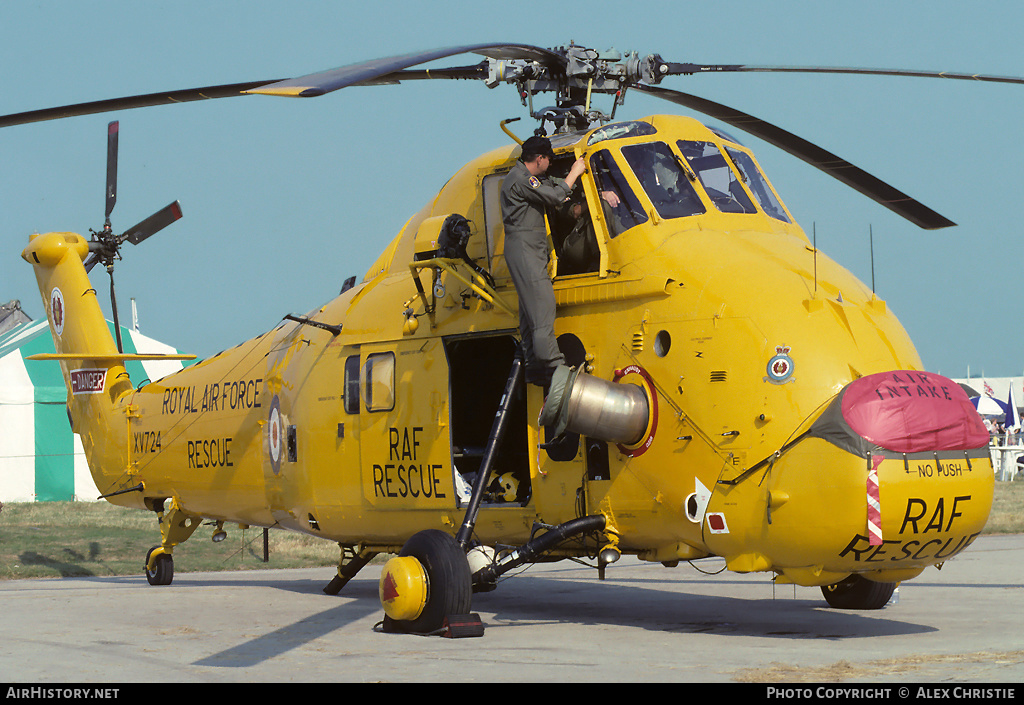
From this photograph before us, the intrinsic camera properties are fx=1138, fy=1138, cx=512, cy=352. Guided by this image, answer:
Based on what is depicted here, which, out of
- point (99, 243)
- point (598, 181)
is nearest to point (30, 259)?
point (99, 243)

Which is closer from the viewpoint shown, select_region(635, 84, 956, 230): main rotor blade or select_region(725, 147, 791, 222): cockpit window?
select_region(725, 147, 791, 222): cockpit window

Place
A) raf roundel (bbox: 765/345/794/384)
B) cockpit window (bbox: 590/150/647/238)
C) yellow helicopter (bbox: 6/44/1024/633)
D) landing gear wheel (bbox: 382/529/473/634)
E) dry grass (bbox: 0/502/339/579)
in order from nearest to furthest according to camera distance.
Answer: yellow helicopter (bbox: 6/44/1024/633)
raf roundel (bbox: 765/345/794/384)
landing gear wheel (bbox: 382/529/473/634)
cockpit window (bbox: 590/150/647/238)
dry grass (bbox: 0/502/339/579)

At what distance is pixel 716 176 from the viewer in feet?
32.5

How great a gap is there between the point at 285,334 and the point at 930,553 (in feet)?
25.3

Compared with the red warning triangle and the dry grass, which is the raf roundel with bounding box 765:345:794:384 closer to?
the red warning triangle

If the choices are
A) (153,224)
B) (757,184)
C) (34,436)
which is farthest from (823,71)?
(34,436)

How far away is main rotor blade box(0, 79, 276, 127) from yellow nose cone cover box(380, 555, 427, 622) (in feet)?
14.5

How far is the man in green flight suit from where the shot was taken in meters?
9.20

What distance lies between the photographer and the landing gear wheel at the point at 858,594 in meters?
10.8

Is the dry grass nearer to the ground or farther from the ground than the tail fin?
nearer to the ground

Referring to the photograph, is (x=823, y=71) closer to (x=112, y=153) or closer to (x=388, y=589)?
(x=388, y=589)

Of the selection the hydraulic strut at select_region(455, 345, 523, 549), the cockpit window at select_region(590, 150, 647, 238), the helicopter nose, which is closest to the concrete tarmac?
the helicopter nose

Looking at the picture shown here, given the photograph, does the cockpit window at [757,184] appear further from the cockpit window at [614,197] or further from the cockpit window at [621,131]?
the cockpit window at [614,197]
